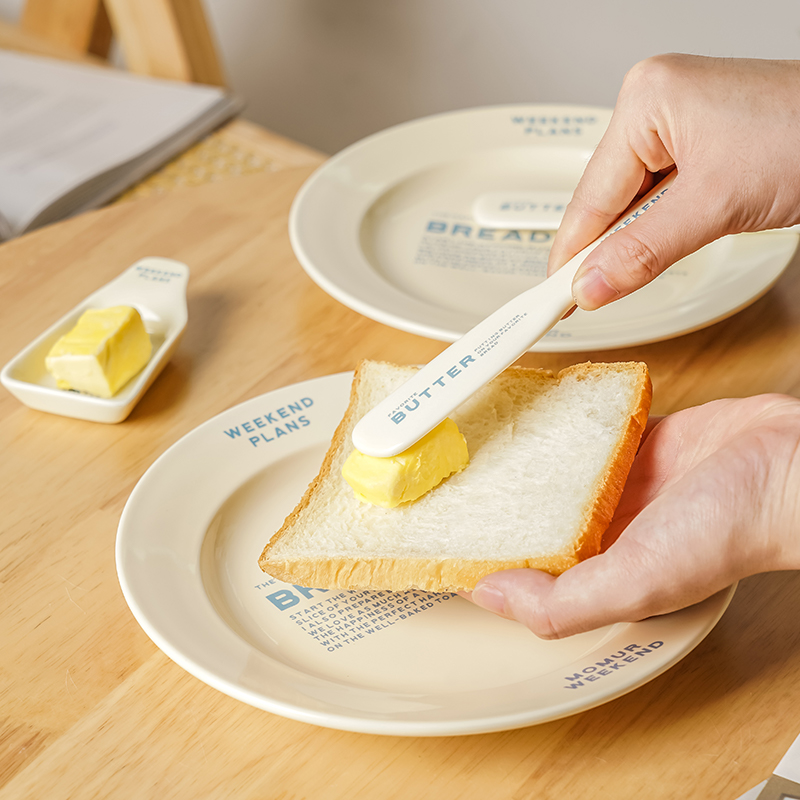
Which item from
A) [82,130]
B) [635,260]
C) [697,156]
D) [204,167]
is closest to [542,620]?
[635,260]

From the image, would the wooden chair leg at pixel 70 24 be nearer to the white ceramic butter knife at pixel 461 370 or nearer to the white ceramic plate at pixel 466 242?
the white ceramic plate at pixel 466 242

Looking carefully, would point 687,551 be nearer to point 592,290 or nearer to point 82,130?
point 592,290

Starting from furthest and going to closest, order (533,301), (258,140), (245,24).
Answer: (245,24)
(258,140)
(533,301)

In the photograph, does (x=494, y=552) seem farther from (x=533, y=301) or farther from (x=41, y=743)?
(x=41, y=743)

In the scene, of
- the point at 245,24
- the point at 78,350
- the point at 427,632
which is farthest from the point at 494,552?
the point at 245,24

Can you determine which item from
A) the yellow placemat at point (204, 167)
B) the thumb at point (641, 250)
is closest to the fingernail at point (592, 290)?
the thumb at point (641, 250)

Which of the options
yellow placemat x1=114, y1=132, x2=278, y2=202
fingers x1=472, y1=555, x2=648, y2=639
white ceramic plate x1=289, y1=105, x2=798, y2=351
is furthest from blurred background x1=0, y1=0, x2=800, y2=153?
fingers x1=472, y1=555, x2=648, y2=639
